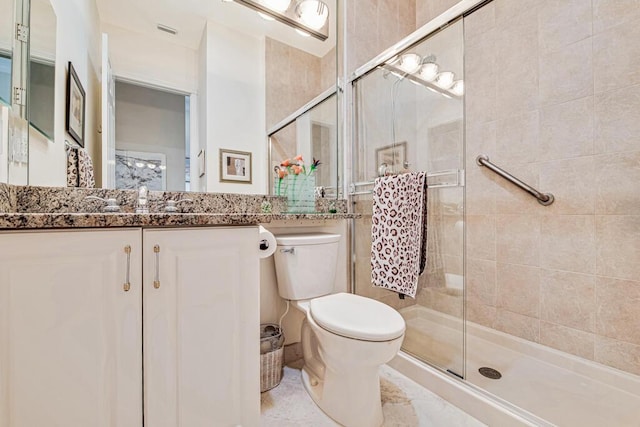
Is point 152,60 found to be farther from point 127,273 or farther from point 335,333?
point 335,333

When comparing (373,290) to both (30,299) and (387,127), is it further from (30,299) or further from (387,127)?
(30,299)

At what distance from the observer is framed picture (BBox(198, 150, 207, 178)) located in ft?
4.55

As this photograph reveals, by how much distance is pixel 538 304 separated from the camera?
157 centimetres

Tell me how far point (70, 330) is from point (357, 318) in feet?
2.98

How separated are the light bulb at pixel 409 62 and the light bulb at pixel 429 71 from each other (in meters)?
0.04

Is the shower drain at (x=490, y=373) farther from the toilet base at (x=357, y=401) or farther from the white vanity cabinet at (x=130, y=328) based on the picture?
the white vanity cabinet at (x=130, y=328)

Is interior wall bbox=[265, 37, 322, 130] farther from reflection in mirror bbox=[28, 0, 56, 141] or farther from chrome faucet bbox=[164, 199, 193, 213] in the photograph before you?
reflection in mirror bbox=[28, 0, 56, 141]

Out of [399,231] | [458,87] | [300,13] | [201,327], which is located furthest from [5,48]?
[458,87]

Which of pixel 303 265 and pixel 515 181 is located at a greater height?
pixel 515 181

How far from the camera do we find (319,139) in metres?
1.82

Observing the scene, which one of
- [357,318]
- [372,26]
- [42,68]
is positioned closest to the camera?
[42,68]

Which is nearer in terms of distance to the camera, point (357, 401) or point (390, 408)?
point (357, 401)


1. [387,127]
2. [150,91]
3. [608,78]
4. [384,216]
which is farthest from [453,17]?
[150,91]

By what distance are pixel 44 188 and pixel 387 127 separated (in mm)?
1726
